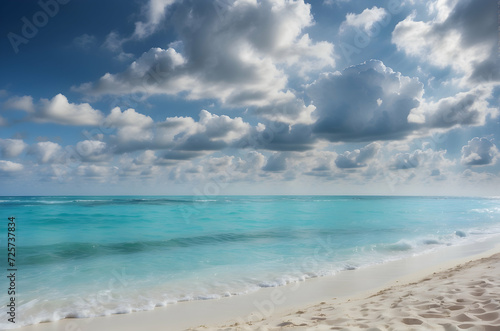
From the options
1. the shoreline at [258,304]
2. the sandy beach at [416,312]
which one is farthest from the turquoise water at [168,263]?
the sandy beach at [416,312]

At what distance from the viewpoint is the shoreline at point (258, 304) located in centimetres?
607

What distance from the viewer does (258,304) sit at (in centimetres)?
701

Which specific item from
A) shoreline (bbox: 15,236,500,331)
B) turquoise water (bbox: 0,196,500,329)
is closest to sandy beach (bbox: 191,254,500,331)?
shoreline (bbox: 15,236,500,331)

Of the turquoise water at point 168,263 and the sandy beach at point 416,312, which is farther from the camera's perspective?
the turquoise water at point 168,263

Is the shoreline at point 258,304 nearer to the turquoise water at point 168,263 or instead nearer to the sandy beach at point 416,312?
the turquoise water at point 168,263

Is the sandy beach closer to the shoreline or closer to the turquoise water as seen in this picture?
the shoreline

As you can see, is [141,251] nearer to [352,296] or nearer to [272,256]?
[272,256]

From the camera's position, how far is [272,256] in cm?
1270

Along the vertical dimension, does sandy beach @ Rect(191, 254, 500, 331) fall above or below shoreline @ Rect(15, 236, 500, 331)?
above

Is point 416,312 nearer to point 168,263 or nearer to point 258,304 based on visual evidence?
point 258,304

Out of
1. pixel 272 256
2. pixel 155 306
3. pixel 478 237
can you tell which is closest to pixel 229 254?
pixel 272 256

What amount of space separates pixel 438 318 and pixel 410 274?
226 inches

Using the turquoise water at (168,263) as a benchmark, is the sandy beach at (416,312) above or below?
above

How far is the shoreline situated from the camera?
6070mm
